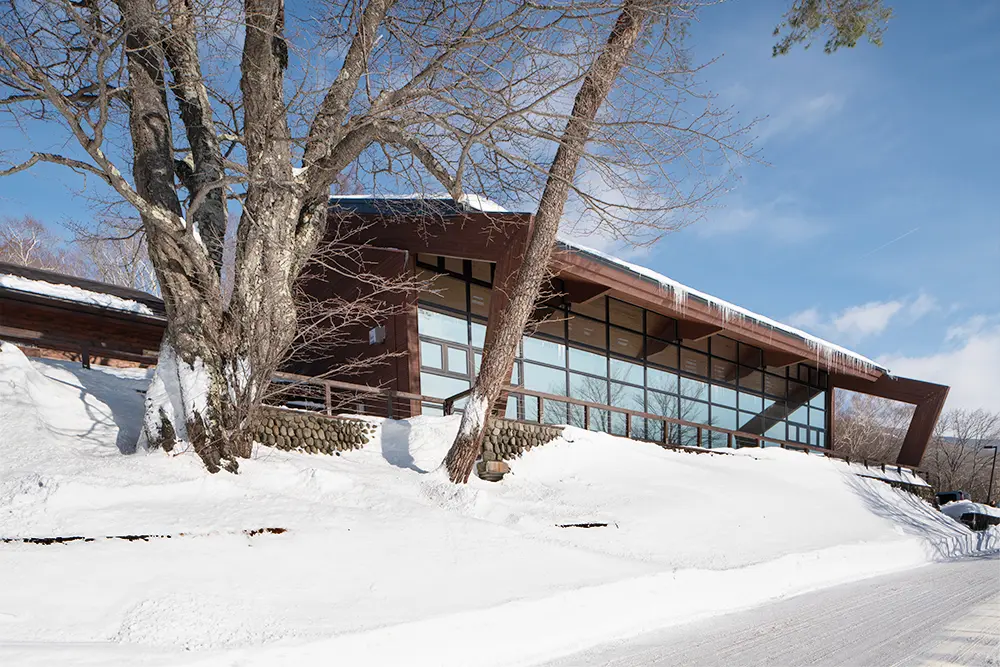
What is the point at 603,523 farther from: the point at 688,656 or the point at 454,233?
the point at 454,233

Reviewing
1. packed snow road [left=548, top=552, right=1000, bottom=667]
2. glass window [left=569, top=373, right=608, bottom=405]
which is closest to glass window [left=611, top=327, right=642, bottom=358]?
glass window [left=569, top=373, right=608, bottom=405]

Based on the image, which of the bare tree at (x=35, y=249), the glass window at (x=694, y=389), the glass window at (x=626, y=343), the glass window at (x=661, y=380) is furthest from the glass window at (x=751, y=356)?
the bare tree at (x=35, y=249)

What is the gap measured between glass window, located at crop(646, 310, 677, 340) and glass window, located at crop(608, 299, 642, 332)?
0.46 meters

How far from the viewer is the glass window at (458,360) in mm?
15453

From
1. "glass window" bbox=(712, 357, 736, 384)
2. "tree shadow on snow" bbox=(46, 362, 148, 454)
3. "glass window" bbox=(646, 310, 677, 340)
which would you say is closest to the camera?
"tree shadow on snow" bbox=(46, 362, 148, 454)

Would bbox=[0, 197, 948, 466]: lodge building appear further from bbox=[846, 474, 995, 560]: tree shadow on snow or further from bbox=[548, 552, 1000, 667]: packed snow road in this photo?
bbox=[548, 552, 1000, 667]: packed snow road

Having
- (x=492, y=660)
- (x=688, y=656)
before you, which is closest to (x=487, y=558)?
(x=492, y=660)

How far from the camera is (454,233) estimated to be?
13.7m

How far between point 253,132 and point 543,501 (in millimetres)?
6001

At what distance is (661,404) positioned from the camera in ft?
64.2

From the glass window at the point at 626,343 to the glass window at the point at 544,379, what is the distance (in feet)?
6.67

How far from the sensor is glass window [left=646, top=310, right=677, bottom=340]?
64.3 ft

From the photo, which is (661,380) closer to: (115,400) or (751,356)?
(751,356)

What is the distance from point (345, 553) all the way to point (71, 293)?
34.2ft
